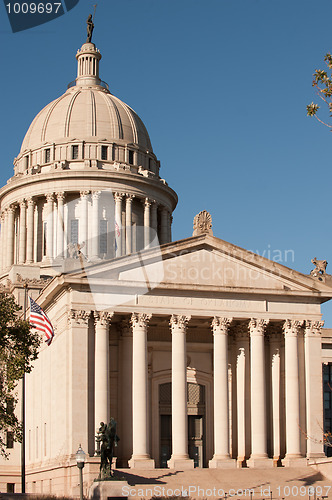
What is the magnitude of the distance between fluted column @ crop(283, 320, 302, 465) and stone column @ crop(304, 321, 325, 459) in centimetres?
71

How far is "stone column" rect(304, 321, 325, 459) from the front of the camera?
184 ft

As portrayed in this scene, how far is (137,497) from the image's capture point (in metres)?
45.3

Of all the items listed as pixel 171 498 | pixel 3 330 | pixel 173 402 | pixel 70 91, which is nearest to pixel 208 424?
pixel 173 402

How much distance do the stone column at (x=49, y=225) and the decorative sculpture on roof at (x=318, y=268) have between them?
84.4 ft

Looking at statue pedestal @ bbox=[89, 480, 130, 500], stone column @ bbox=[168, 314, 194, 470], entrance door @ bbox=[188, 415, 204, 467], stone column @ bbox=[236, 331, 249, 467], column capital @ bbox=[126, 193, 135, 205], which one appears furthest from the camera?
column capital @ bbox=[126, 193, 135, 205]

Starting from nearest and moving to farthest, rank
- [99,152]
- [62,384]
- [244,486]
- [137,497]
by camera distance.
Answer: [137,497] < [244,486] < [62,384] < [99,152]

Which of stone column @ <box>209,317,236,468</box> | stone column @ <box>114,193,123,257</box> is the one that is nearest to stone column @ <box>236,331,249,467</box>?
stone column @ <box>209,317,236,468</box>

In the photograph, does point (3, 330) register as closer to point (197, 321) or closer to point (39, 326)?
point (39, 326)

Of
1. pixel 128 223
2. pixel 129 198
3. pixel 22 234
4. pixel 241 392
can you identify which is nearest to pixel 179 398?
pixel 241 392

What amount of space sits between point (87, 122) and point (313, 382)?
3505 centimetres

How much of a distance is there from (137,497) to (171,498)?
1.67 meters

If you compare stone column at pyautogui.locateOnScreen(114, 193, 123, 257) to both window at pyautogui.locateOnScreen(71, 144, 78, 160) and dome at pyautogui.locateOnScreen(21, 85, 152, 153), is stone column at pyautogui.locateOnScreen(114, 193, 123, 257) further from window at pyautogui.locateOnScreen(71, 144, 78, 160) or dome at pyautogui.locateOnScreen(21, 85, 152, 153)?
dome at pyautogui.locateOnScreen(21, 85, 152, 153)

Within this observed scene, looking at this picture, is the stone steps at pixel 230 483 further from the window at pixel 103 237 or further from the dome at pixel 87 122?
the dome at pixel 87 122

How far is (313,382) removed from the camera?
57219 millimetres
